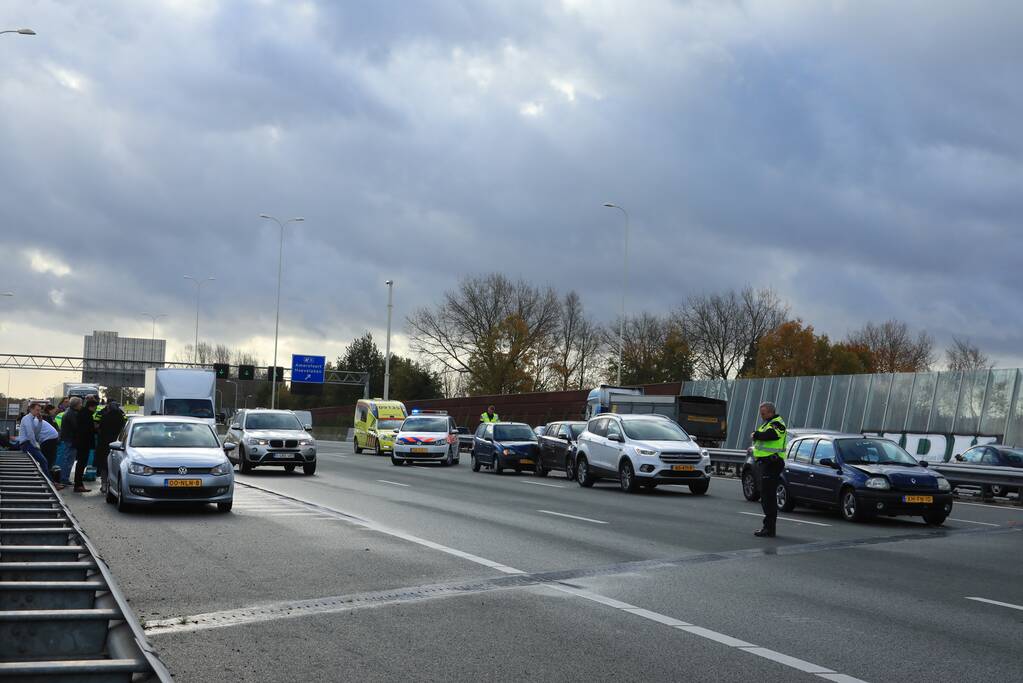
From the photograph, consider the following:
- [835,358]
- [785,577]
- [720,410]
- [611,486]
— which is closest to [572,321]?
[835,358]

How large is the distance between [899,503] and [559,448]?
568 inches

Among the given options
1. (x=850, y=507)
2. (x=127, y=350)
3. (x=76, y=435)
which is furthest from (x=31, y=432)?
(x=127, y=350)

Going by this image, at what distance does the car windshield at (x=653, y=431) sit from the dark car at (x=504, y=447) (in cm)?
752

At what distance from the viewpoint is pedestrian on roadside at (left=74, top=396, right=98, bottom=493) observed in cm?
2197

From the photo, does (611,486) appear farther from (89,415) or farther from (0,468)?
(0,468)

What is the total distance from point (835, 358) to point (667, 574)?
78791 millimetres

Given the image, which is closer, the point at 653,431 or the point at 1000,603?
the point at 1000,603

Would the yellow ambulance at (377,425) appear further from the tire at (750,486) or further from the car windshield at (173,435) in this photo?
the car windshield at (173,435)

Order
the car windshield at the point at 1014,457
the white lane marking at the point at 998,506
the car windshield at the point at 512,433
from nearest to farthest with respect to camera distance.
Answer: the white lane marking at the point at 998,506 < the car windshield at the point at 1014,457 < the car windshield at the point at 512,433

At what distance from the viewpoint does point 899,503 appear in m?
18.0

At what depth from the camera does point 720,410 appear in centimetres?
4747

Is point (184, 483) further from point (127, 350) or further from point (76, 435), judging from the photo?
point (127, 350)

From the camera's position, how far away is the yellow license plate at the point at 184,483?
1739 centimetres

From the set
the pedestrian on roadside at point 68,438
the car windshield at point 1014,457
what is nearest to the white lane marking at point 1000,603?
the pedestrian on roadside at point 68,438
